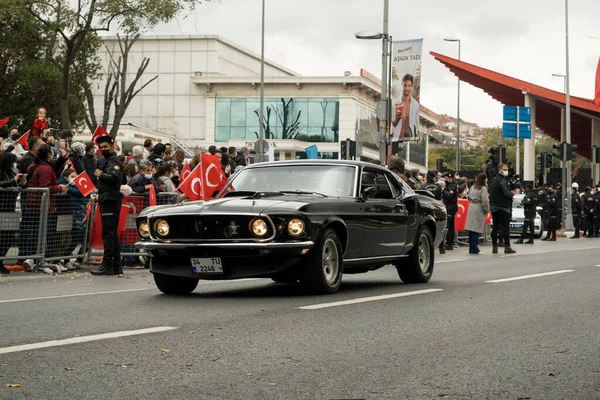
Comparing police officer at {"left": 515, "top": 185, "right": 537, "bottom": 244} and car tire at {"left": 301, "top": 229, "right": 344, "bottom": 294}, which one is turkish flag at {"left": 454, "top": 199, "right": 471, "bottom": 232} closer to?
police officer at {"left": 515, "top": 185, "right": 537, "bottom": 244}

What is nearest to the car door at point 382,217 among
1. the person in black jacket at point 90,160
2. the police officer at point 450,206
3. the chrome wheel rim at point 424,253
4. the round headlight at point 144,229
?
the chrome wheel rim at point 424,253

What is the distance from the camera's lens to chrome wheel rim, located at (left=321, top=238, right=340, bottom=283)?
12.3 metres

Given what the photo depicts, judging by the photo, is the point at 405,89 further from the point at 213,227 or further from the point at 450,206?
the point at 213,227

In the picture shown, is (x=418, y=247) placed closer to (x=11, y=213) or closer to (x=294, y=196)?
(x=294, y=196)

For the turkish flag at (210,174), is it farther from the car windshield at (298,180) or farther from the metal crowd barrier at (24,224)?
the car windshield at (298,180)

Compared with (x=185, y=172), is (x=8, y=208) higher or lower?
lower

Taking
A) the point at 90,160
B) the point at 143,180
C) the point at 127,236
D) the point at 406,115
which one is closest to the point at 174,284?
the point at 127,236

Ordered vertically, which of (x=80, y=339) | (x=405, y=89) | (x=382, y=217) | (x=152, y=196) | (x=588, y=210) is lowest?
(x=80, y=339)

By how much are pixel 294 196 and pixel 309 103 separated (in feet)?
244

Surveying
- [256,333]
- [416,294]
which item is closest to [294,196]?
[416,294]

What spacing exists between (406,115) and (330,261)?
963 inches

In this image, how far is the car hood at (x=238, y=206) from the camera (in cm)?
1186

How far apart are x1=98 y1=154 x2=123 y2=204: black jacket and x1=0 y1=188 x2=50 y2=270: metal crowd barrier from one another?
995mm

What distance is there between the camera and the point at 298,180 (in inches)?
514
